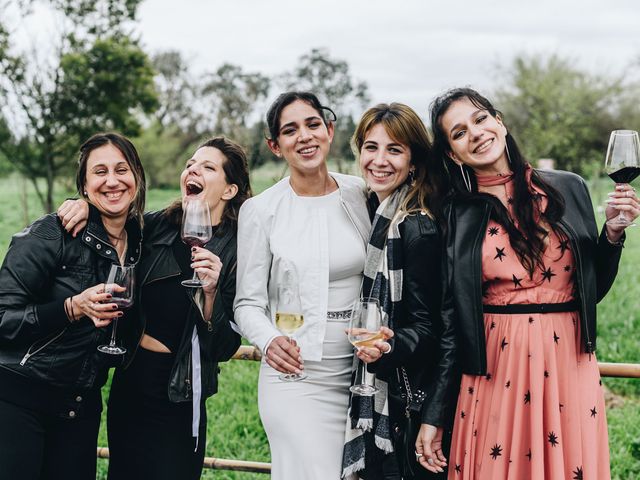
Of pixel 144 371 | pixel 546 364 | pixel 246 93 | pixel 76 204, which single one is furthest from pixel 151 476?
pixel 246 93

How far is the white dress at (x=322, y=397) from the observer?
3.41 metres

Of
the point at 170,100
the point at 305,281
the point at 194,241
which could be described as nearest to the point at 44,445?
the point at 194,241

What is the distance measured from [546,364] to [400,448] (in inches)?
Result: 31.1

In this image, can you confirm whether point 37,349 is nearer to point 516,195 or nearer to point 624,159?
point 516,195

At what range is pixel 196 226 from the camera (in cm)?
339

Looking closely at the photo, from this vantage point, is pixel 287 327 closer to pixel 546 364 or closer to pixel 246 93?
pixel 546 364

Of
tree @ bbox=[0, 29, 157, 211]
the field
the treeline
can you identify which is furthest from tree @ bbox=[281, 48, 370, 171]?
the field

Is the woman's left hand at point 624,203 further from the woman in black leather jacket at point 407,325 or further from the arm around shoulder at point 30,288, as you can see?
the arm around shoulder at point 30,288

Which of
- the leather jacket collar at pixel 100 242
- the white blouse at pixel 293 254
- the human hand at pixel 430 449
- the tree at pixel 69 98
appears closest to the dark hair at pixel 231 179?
the white blouse at pixel 293 254

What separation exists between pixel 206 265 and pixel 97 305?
54cm

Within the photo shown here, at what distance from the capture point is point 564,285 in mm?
3152

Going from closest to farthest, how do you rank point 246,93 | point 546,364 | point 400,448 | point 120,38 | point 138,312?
point 546,364
point 400,448
point 138,312
point 120,38
point 246,93

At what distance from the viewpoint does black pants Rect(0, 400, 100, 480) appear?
325cm

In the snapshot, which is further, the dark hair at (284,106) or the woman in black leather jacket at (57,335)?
the dark hair at (284,106)
